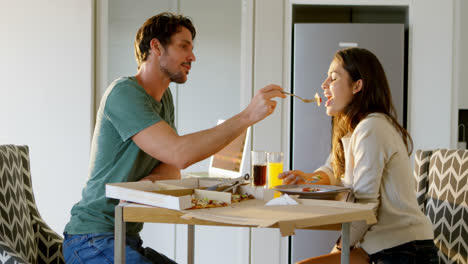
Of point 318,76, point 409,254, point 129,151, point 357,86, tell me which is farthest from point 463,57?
point 129,151

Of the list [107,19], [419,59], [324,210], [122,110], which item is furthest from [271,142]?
[324,210]

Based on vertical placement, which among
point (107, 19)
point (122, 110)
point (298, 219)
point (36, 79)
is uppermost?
point (107, 19)

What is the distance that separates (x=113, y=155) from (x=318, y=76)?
2.07 m

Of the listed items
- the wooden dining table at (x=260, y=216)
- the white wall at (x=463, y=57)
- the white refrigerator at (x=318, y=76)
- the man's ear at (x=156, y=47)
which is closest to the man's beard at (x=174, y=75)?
the man's ear at (x=156, y=47)

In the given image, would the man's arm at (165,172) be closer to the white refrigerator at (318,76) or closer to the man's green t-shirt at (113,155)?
the man's green t-shirt at (113,155)

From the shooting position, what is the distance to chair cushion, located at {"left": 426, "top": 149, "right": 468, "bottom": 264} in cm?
221

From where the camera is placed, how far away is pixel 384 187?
72.1 inches

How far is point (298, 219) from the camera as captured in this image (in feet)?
3.89

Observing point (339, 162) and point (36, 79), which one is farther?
point (36, 79)

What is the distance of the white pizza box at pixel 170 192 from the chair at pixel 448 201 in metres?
1.07

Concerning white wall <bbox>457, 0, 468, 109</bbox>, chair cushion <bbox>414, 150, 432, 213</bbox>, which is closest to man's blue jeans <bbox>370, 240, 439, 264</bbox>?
chair cushion <bbox>414, 150, 432, 213</bbox>

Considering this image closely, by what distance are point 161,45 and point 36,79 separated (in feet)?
5.93

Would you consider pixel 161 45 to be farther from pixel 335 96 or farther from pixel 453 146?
pixel 453 146

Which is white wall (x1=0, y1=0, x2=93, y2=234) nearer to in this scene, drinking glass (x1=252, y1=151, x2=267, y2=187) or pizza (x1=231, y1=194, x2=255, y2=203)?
drinking glass (x1=252, y1=151, x2=267, y2=187)
